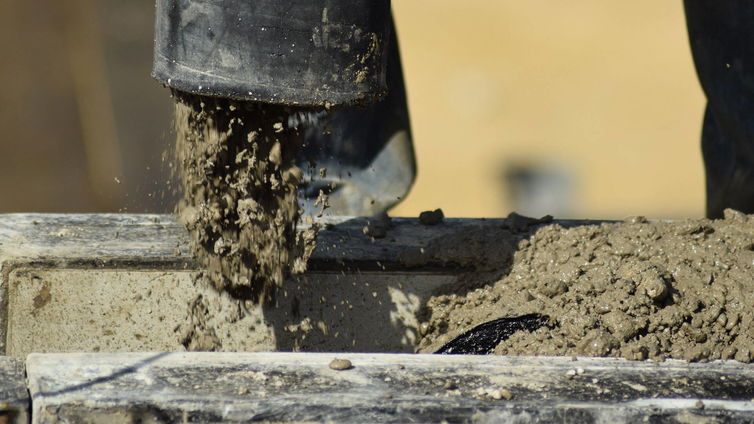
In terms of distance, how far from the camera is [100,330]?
213 cm

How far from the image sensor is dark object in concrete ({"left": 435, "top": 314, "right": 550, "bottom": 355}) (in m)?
1.80

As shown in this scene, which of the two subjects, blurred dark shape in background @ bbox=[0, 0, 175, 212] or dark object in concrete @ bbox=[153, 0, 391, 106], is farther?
blurred dark shape in background @ bbox=[0, 0, 175, 212]

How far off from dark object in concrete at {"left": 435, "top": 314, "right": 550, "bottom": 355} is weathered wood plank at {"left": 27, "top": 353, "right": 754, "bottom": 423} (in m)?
0.26

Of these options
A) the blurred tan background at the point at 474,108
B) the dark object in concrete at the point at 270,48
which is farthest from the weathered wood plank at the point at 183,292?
the dark object in concrete at the point at 270,48

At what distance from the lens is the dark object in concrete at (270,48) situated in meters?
1.56

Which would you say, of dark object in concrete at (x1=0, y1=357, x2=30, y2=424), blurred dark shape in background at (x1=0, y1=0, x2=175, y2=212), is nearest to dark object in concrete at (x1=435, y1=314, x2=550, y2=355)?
dark object in concrete at (x1=0, y1=357, x2=30, y2=424)

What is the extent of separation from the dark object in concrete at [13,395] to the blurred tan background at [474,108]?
0.97 m

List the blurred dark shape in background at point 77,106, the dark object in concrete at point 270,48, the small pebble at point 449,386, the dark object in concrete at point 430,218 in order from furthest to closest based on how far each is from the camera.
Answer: the blurred dark shape in background at point 77,106, the dark object in concrete at point 430,218, the dark object in concrete at point 270,48, the small pebble at point 449,386

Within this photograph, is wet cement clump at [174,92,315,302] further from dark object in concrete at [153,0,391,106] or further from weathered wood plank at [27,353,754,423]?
weathered wood plank at [27,353,754,423]

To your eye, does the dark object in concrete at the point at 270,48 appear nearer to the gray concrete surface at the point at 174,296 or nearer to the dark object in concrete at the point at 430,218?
the gray concrete surface at the point at 174,296

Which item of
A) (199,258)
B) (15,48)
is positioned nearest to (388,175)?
(199,258)

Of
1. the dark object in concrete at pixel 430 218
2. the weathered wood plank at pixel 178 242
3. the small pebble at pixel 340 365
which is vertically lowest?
the small pebble at pixel 340 365

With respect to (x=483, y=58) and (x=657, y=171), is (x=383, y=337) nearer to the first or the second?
(x=657, y=171)

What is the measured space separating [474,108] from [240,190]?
15.0 feet
